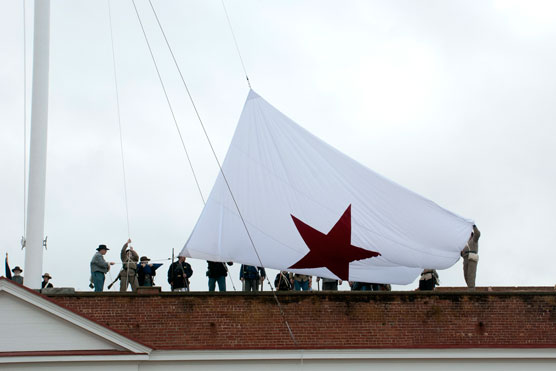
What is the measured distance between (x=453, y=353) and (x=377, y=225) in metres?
3.31

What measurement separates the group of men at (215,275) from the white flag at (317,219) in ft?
1.62

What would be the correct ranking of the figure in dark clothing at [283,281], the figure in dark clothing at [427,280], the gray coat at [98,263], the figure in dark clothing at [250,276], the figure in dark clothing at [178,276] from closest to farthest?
1. the gray coat at [98,263]
2. the figure in dark clothing at [178,276]
3. the figure in dark clothing at [427,280]
4. the figure in dark clothing at [250,276]
5. the figure in dark clothing at [283,281]

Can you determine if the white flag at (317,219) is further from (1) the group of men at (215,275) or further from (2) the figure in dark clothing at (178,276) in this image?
(2) the figure in dark clothing at (178,276)

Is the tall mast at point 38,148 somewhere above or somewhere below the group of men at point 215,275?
above

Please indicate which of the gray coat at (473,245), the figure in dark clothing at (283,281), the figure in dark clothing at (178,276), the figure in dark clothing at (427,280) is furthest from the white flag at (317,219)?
the figure in dark clothing at (283,281)

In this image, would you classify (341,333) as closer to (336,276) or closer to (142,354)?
(336,276)

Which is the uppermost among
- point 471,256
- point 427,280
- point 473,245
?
point 473,245

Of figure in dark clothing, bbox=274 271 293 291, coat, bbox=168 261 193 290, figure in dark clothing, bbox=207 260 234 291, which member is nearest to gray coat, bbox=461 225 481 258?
figure in dark clothing, bbox=274 271 293 291

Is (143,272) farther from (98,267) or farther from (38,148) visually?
(38,148)

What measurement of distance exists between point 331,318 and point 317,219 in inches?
92.2

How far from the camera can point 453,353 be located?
21375 mm

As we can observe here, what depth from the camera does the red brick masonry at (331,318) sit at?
2136 cm

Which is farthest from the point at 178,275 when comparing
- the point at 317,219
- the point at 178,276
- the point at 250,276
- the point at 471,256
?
the point at 471,256

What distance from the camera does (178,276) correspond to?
22781mm
